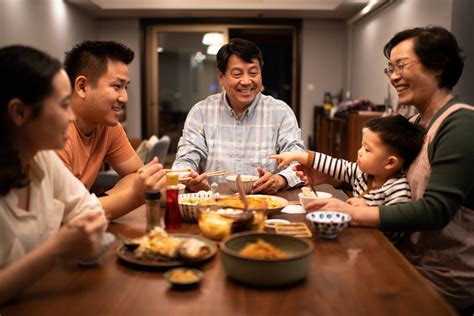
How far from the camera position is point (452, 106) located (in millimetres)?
1609

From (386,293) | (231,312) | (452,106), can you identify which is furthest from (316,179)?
(231,312)

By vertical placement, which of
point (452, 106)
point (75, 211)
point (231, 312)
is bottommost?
point (231, 312)

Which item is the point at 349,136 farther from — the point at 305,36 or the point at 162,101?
the point at 162,101

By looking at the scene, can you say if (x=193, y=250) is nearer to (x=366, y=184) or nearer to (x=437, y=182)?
(x=437, y=182)

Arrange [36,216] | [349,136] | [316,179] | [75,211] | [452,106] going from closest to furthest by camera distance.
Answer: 1. [36,216]
2. [75,211]
3. [452,106]
4. [316,179]
5. [349,136]

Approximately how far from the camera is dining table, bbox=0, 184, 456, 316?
3.03 ft

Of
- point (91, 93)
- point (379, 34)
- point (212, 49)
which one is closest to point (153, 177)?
point (91, 93)

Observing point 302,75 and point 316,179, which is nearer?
point 316,179

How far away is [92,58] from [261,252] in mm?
1222

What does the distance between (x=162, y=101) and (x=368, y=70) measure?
3537 mm

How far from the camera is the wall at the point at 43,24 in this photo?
4.53 m

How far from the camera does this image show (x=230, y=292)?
3.29 feet

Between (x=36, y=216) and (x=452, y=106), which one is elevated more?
(x=452, y=106)

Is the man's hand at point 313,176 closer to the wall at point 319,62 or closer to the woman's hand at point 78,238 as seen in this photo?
the woman's hand at point 78,238
